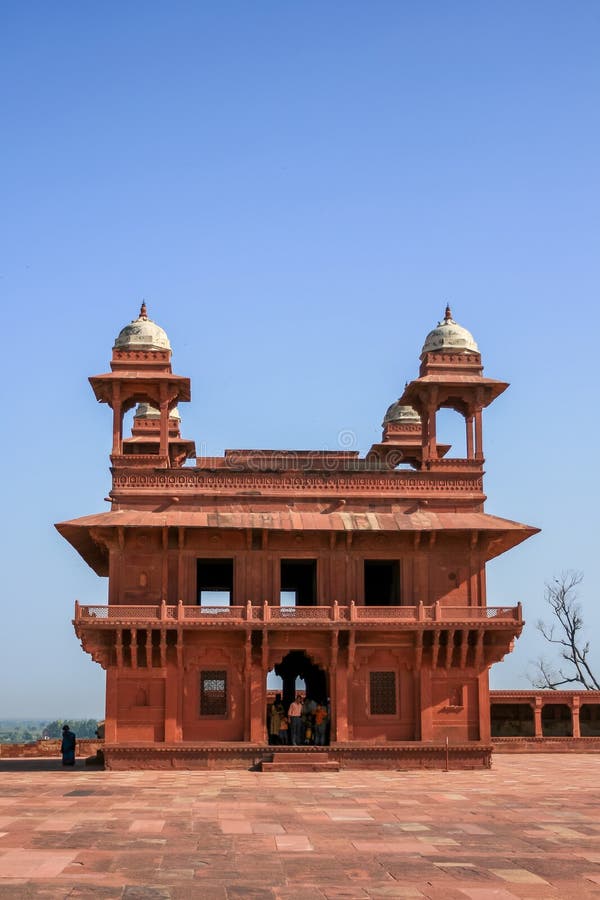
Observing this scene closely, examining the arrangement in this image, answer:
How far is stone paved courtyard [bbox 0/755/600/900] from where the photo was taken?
1315cm

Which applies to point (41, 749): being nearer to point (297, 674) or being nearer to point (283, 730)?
point (297, 674)

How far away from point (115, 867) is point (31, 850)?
1.77 m

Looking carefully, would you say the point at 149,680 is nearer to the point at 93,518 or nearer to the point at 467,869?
the point at 93,518

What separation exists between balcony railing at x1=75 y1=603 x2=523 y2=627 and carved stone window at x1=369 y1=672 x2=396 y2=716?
1743 millimetres

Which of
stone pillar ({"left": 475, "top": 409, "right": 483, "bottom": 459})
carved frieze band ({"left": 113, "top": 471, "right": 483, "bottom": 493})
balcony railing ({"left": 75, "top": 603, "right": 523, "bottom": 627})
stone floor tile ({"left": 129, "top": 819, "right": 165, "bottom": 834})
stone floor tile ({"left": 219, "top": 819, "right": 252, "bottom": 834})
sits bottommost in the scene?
stone floor tile ({"left": 219, "top": 819, "right": 252, "bottom": 834})

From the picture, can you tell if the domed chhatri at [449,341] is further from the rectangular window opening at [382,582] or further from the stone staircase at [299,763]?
the stone staircase at [299,763]

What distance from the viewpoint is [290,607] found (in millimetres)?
31016

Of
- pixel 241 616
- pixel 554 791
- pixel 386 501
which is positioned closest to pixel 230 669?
pixel 241 616

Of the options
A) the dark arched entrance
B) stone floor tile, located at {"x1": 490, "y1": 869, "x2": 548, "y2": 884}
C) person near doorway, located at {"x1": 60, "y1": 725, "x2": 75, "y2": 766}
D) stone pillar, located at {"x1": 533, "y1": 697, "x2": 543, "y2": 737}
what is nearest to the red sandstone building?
person near doorway, located at {"x1": 60, "y1": 725, "x2": 75, "y2": 766}

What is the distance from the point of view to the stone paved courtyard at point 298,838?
13.1 metres

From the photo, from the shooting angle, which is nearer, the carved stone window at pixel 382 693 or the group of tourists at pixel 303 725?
the group of tourists at pixel 303 725

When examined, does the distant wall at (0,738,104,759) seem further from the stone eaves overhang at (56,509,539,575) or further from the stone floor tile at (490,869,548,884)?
the stone floor tile at (490,869,548,884)

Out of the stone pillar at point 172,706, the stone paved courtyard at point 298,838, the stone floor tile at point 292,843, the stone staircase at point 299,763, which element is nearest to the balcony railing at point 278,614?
the stone pillar at point 172,706

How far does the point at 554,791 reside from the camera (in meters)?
24.2
